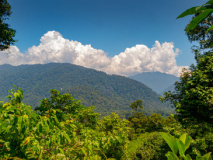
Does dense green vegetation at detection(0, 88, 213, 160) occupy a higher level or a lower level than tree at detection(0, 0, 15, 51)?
lower

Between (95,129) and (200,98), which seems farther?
(95,129)

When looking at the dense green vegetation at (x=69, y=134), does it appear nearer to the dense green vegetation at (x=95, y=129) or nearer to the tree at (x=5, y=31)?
the dense green vegetation at (x=95, y=129)

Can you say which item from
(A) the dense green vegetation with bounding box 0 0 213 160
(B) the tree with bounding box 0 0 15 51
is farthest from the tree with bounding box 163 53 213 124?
(B) the tree with bounding box 0 0 15 51

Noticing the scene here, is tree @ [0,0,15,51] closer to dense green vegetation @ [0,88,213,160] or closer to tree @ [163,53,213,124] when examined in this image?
dense green vegetation @ [0,88,213,160]

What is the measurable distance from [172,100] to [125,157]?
225 inches

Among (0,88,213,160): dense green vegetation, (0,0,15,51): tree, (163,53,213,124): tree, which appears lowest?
(0,88,213,160): dense green vegetation

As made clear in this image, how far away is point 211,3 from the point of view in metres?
0.48

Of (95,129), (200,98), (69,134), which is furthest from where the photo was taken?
(95,129)

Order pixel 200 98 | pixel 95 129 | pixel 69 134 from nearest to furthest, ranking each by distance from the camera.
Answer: pixel 69 134
pixel 200 98
pixel 95 129

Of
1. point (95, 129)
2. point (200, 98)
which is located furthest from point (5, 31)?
point (200, 98)

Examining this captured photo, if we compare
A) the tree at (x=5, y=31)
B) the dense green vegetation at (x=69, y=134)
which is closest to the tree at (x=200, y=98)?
the dense green vegetation at (x=69, y=134)

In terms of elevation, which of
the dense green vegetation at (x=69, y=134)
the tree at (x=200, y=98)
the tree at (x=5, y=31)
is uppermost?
the tree at (x=5, y=31)

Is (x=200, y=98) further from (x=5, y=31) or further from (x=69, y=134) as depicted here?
(x=5, y=31)

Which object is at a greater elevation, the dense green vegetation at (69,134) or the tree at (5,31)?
the tree at (5,31)
